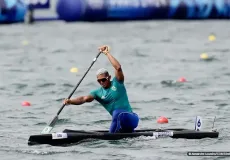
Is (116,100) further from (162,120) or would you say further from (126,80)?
(126,80)

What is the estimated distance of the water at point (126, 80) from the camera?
768 inches

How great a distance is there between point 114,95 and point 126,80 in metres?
10.4

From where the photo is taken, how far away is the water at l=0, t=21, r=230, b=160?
64.0ft

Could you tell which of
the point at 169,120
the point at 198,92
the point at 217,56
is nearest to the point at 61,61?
the point at 217,56

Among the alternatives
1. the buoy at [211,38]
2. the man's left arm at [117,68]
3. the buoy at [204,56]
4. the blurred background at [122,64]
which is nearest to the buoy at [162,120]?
the blurred background at [122,64]

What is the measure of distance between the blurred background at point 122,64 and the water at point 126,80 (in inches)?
1.2

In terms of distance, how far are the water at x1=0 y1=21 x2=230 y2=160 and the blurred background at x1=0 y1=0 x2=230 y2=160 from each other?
30mm

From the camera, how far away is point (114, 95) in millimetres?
19828

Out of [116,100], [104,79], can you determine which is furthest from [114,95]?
[104,79]

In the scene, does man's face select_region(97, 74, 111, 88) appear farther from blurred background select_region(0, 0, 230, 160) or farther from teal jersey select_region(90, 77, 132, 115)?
blurred background select_region(0, 0, 230, 160)

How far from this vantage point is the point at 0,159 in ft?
60.8

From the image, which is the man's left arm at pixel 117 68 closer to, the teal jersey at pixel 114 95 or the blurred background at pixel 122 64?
the teal jersey at pixel 114 95

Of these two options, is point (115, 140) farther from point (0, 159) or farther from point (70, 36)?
point (70, 36)

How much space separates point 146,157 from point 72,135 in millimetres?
1927
